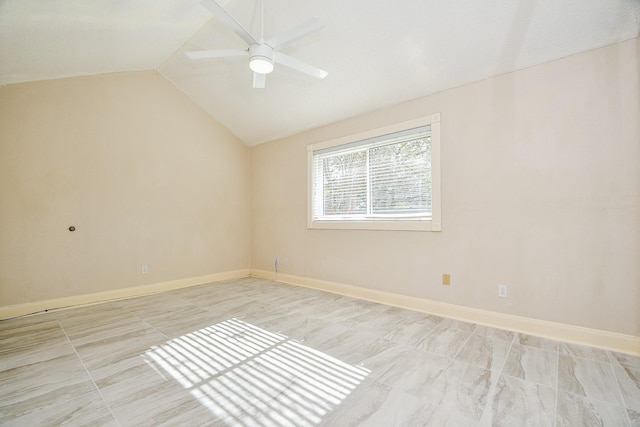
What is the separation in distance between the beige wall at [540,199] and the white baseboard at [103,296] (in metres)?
2.78

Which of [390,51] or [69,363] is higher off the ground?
[390,51]

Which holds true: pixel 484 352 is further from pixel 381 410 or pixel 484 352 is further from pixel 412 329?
pixel 381 410

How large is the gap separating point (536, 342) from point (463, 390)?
3.65 ft

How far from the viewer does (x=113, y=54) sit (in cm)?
317

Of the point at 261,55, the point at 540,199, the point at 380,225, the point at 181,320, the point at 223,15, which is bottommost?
the point at 181,320

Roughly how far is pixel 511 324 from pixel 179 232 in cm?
428

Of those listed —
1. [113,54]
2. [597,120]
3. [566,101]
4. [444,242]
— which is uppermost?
[113,54]

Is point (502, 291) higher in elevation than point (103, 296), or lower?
higher

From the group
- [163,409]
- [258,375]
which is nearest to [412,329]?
[258,375]

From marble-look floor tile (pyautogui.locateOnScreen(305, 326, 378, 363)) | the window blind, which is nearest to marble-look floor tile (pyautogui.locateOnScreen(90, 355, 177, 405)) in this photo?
marble-look floor tile (pyautogui.locateOnScreen(305, 326, 378, 363))

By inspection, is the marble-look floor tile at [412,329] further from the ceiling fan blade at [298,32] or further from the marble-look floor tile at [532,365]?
the ceiling fan blade at [298,32]

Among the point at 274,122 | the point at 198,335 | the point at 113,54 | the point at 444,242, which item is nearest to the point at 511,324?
the point at 444,242

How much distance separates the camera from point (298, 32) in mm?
2133

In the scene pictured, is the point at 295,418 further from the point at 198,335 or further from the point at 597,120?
the point at 597,120
